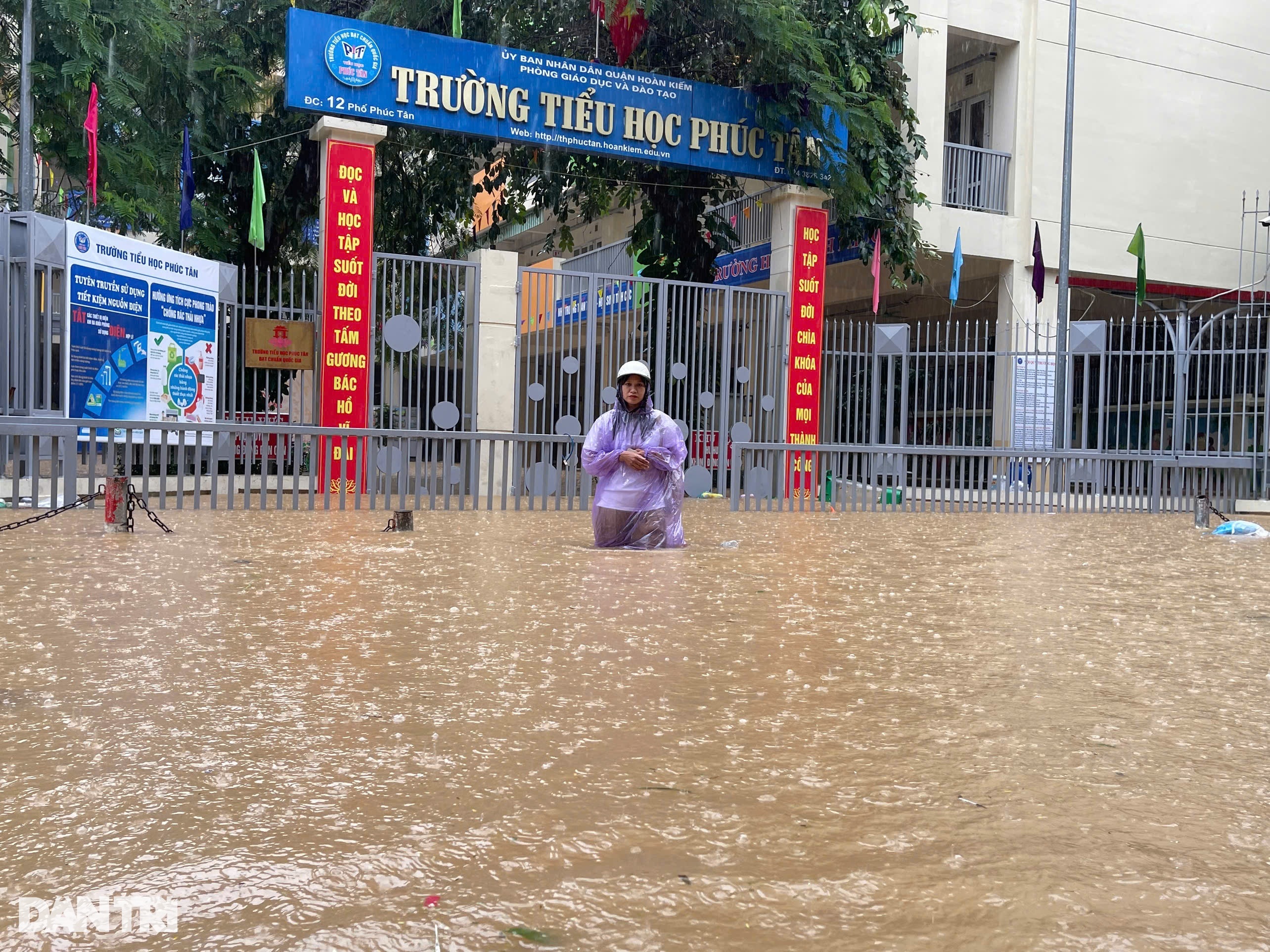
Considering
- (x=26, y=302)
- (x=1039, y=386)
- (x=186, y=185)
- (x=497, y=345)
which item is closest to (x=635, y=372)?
(x=497, y=345)

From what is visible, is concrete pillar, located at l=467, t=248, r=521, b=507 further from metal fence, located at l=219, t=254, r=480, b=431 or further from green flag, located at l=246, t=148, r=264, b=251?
green flag, located at l=246, t=148, r=264, b=251

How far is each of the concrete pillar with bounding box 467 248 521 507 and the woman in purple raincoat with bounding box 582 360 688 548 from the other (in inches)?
207

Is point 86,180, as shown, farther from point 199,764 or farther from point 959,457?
point 199,764

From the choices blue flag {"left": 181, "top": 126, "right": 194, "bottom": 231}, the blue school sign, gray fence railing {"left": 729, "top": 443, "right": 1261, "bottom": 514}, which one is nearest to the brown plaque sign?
the blue school sign

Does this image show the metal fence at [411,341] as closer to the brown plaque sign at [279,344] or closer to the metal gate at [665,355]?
the brown plaque sign at [279,344]

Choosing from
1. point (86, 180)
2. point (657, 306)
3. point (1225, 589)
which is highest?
point (86, 180)

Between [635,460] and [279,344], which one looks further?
[279,344]

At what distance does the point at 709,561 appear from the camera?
8.66 meters

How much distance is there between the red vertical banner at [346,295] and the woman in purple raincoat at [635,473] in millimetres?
4825

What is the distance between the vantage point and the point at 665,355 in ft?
51.6

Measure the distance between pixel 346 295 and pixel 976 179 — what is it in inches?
468

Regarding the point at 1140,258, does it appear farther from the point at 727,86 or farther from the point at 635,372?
the point at 635,372

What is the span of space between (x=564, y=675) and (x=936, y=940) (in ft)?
7.71

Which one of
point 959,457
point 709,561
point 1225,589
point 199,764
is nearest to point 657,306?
point 959,457
